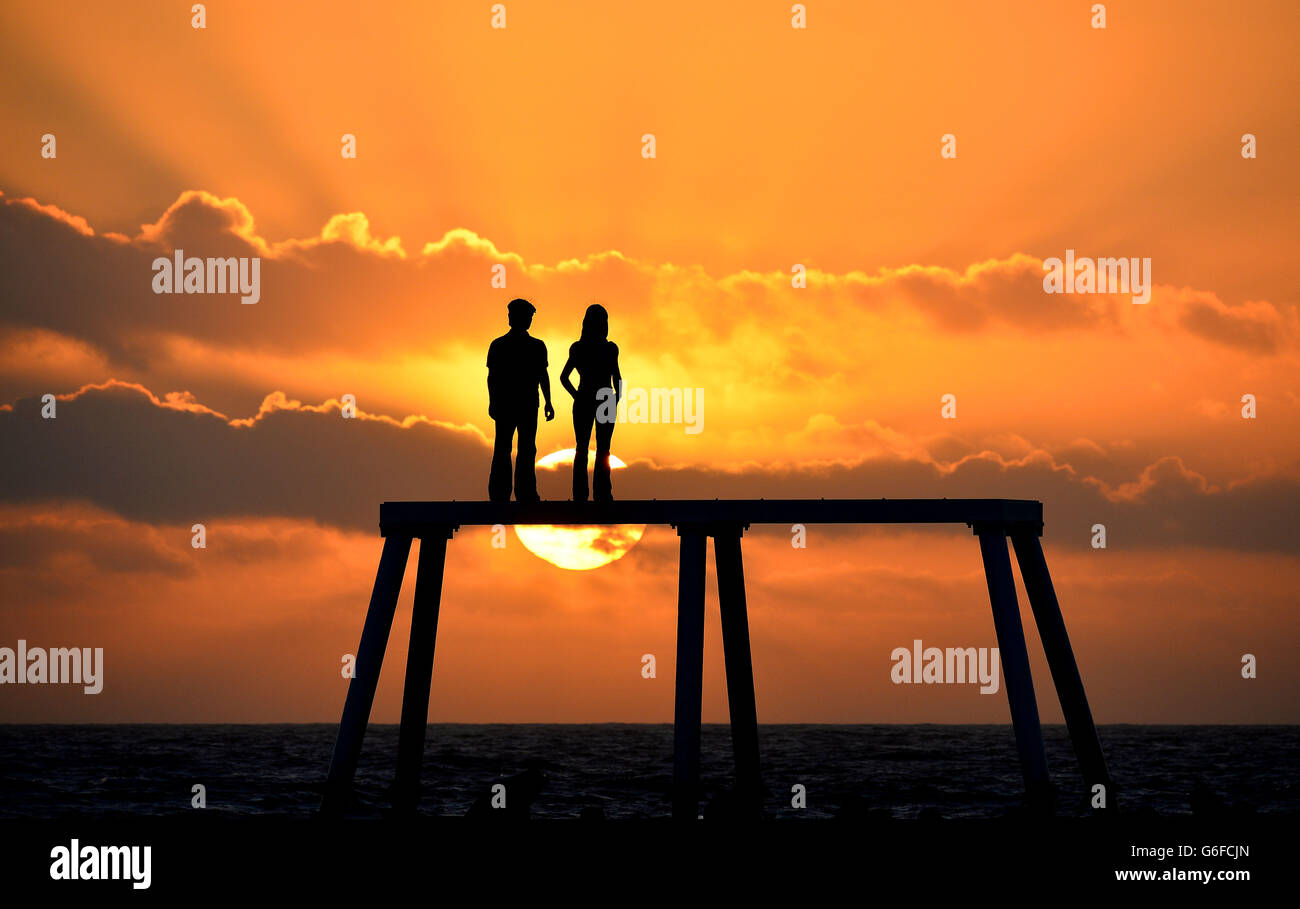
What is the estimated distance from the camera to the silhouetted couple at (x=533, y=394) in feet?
59.3

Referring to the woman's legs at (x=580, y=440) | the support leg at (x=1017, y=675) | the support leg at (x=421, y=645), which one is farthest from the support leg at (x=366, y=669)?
the support leg at (x=1017, y=675)

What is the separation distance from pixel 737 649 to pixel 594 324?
185 inches

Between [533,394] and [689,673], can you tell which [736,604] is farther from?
[533,394]

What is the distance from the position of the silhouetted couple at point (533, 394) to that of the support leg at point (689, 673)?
1.39 meters

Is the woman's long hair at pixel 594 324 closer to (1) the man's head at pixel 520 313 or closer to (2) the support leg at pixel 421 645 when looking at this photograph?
(1) the man's head at pixel 520 313

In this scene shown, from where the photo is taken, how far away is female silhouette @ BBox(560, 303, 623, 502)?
1803 cm

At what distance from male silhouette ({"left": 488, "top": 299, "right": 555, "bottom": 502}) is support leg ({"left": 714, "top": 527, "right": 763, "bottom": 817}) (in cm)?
268

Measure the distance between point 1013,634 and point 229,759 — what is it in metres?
70.8

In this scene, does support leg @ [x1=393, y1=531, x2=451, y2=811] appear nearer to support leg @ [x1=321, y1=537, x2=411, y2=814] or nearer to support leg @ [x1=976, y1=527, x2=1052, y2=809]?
support leg @ [x1=321, y1=537, x2=411, y2=814]

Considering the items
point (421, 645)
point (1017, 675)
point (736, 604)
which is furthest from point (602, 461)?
point (1017, 675)

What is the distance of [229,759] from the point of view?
80062 mm
